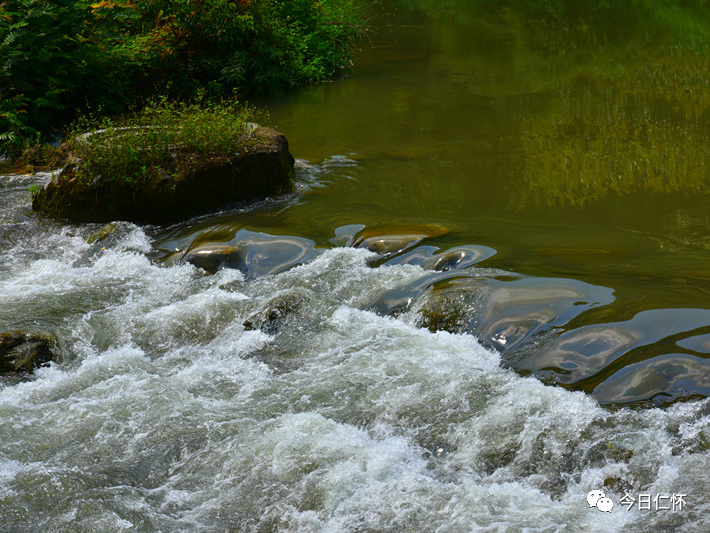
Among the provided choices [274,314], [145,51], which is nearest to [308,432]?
[274,314]

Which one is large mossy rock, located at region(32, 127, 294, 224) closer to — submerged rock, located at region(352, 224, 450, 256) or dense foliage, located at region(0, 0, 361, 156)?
submerged rock, located at region(352, 224, 450, 256)

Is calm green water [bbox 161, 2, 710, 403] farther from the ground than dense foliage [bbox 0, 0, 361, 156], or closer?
closer

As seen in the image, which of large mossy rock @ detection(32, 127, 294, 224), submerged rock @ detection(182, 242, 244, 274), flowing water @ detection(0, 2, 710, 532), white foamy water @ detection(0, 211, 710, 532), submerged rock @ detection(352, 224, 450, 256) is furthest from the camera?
large mossy rock @ detection(32, 127, 294, 224)

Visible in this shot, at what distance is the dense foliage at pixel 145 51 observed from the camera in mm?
12219

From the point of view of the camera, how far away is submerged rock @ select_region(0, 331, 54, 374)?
6121mm

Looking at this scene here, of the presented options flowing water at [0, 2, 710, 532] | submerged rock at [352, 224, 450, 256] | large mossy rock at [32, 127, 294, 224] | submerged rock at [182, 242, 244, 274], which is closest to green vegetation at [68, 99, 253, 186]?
large mossy rock at [32, 127, 294, 224]

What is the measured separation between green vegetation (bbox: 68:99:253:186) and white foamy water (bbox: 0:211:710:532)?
2418mm

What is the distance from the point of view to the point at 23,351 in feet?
20.4

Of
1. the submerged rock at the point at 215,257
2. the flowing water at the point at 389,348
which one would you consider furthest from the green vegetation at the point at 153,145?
the submerged rock at the point at 215,257

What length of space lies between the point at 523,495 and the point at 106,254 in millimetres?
5634

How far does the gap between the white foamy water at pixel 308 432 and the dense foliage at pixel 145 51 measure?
6.49m

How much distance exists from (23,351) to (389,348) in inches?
120

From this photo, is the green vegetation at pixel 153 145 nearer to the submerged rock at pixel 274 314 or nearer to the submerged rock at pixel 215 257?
the submerged rock at pixel 215 257

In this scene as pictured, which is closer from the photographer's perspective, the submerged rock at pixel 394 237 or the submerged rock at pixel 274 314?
the submerged rock at pixel 274 314
